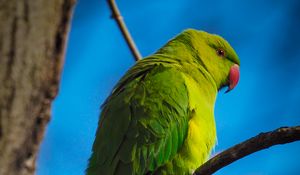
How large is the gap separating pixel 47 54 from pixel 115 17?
1830 mm

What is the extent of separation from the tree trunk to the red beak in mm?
2779

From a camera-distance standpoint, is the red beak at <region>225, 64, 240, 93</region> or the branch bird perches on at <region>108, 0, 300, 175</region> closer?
the branch bird perches on at <region>108, 0, 300, 175</region>

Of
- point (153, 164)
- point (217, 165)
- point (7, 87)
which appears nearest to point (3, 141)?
point (7, 87)

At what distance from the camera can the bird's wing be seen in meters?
2.44

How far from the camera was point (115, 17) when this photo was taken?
2.69 m

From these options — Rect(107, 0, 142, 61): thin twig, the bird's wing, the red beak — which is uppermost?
the red beak

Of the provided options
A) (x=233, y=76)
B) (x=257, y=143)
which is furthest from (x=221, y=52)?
(x=257, y=143)

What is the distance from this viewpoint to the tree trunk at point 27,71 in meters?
0.85

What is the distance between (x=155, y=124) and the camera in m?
2.52

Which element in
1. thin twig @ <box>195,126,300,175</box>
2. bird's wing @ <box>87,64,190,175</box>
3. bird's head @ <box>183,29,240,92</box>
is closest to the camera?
thin twig @ <box>195,126,300,175</box>

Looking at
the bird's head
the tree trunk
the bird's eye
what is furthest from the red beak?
the tree trunk

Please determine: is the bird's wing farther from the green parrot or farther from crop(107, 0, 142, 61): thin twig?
crop(107, 0, 142, 61): thin twig

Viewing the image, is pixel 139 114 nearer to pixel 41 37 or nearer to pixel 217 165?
pixel 217 165

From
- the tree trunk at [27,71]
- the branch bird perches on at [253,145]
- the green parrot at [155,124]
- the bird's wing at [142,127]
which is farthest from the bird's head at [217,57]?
the tree trunk at [27,71]
